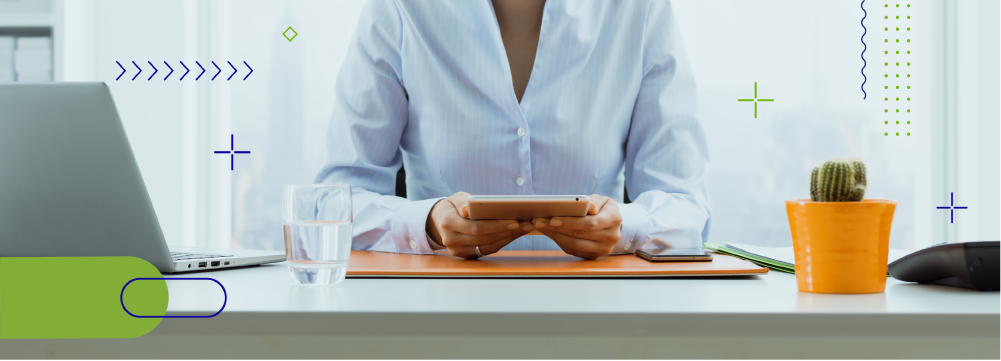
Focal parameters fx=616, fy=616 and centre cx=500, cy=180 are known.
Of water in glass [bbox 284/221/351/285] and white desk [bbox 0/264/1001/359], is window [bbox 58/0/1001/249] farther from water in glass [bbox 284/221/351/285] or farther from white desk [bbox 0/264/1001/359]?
white desk [bbox 0/264/1001/359]

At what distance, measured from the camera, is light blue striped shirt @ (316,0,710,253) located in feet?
3.80

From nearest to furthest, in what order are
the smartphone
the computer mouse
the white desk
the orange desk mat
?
the white desk < the computer mouse < the orange desk mat < the smartphone

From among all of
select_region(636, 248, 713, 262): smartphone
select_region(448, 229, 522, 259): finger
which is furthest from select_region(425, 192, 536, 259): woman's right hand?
select_region(636, 248, 713, 262): smartphone

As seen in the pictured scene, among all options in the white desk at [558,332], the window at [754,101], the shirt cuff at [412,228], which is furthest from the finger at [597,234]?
the window at [754,101]

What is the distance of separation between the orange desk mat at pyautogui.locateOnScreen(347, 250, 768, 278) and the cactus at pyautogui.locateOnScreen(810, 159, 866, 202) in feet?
0.44

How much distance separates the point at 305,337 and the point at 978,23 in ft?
8.65

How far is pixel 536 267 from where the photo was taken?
2.21 ft

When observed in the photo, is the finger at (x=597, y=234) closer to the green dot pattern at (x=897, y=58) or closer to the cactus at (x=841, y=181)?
the cactus at (x=841, y=181)

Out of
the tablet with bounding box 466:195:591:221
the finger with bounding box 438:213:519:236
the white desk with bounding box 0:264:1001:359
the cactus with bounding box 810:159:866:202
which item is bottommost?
the white desk with bounding box 0:264:1001:359

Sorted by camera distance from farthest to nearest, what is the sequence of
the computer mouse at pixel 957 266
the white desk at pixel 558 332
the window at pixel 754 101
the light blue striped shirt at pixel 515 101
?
the window at pixel 754 101 → the light blue striped shirt at pixel 515 101 → the computer mouse at pixel 957 266 → the white desk at pixel 558 332

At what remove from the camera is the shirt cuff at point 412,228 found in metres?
0.89

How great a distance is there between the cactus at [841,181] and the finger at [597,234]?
29 centimetres

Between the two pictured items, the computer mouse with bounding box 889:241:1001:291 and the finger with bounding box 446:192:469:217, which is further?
the finger with bounding box 446:192:469:217

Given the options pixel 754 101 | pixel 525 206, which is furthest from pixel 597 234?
pixel 754 101
